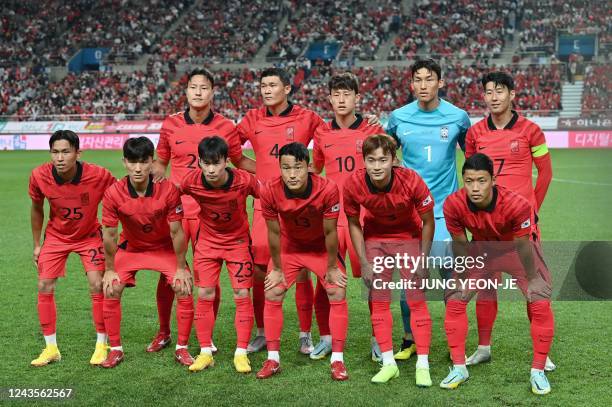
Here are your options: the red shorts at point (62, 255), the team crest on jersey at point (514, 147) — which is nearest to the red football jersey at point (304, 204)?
the team crest on jersey at point (514, 147)

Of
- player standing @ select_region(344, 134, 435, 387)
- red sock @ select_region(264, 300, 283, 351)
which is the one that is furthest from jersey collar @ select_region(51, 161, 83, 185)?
player standing @ select_region(344, 134, 435, 387)

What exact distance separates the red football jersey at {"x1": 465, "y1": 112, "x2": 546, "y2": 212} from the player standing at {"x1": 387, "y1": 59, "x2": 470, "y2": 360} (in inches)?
13.0

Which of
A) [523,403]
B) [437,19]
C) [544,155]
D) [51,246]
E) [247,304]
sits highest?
[437,19]

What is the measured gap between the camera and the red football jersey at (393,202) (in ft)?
16.7

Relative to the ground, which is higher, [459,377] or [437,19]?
[437,19]

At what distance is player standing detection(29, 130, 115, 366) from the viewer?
563 cm

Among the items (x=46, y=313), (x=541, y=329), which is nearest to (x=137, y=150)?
(x=46, y=313)

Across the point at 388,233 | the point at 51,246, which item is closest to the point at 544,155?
the point at 388,233

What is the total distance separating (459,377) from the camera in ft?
16.4

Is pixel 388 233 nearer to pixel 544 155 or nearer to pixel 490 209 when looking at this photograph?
pixel 490 209

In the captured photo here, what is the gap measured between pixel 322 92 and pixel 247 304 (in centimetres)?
3050

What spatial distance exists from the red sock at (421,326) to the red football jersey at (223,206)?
144 centimetres

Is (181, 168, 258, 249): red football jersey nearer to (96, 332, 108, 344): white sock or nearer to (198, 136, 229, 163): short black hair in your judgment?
(198, 136, 229, 163): short black hair

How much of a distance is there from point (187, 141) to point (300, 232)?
133 cm
